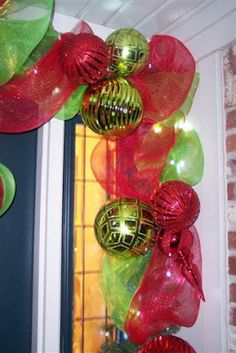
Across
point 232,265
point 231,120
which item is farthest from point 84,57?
point 232,265

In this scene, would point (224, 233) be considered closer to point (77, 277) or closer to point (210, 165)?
point (210, 165)

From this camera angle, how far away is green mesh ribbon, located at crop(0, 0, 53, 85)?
0.86 meters

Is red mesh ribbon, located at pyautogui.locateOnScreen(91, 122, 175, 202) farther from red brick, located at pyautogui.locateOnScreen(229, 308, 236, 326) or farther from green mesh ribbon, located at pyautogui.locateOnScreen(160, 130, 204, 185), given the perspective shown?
red brick, located at pyautogui.locateOnScreen(229, 308, 236, 326)

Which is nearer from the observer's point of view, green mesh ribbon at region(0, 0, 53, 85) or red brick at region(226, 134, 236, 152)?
green mesh ribbon at region(0, 0, 53, 85)

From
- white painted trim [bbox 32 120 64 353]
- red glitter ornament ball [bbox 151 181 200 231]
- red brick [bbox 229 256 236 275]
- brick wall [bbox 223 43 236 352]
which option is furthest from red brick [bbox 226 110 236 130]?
white painted trim [bbox 32 120 64 353]

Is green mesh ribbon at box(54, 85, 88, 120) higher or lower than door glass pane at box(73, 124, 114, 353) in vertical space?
higher

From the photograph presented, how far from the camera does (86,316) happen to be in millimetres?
1288

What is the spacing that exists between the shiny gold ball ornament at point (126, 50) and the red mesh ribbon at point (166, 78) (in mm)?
57

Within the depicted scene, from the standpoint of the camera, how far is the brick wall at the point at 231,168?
1106 mm

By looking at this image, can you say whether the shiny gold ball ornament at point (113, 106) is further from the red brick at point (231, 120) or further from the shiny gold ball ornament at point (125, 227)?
the red brick at point (231, 120)

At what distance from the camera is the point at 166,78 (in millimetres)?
1079

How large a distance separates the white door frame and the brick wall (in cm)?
2

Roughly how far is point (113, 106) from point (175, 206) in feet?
1.06

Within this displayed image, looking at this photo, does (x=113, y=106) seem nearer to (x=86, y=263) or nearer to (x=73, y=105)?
(x=73, y=105)
